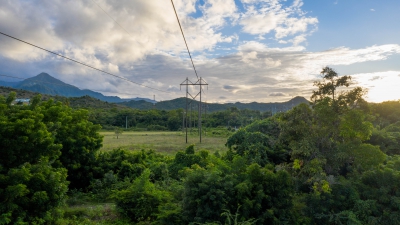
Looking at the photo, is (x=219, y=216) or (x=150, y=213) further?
(x=150, y=213)

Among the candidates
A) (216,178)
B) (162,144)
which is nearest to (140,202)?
(216,178)

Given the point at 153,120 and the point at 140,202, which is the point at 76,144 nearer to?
the point at 140,202

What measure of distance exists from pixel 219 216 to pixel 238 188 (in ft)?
3.37

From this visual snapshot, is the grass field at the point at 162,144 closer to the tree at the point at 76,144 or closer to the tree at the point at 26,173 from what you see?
the tree at the point at 76,144

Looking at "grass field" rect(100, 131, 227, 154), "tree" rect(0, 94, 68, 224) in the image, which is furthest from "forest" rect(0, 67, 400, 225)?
"grass field" rect(100, 131, 227, 154)

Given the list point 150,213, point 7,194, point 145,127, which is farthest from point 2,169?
point 145,127

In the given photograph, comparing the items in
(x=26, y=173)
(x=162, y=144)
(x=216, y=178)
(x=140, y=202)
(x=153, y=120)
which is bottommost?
(x=162, y=144)

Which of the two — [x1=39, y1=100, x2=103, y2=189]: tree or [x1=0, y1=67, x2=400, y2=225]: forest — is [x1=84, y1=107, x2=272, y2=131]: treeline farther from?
[x1=0, y1=67, x2=400, y2=225]: forest

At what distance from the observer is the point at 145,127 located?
220ft

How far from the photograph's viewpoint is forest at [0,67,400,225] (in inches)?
327

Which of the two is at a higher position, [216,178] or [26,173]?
[26,173]

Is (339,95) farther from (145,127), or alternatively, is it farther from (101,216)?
(145,127)

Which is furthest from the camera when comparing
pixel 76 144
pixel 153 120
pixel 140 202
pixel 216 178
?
pixel 153 120

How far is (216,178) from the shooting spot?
357 inches
